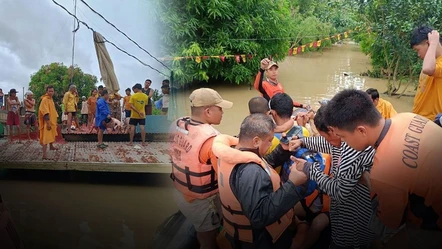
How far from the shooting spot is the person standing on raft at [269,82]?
189 cm

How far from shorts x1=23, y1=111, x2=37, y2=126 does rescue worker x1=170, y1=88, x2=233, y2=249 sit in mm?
507

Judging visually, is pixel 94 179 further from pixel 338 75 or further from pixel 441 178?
pixel 338 75

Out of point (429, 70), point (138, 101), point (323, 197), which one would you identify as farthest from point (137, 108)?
point (429, 70)

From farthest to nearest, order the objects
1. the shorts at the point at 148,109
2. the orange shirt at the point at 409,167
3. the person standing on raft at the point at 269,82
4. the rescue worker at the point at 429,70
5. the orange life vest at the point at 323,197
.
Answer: the person standing on raft at the point at 269,82, the rescue worker at the point at 429,70, the orange life vest at the point at 323,197, the shorts at the point at 148,109, the orange shirt at the point at 409,167

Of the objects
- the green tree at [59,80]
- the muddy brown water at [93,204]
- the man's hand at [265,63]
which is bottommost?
the muddy brown water at [93,204]

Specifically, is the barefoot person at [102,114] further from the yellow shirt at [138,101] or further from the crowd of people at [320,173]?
the crowd of people at [320,173]

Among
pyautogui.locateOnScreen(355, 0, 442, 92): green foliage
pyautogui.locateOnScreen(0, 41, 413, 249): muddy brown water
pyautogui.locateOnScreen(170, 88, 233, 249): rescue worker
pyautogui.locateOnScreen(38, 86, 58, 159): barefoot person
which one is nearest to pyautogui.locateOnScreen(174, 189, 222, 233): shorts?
pyautogui.locateOnScreen(170, 88, 233, 249): rescue worker

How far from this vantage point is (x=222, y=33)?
1333 mm

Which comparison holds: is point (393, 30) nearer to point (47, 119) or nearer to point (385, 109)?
point (385, 109)

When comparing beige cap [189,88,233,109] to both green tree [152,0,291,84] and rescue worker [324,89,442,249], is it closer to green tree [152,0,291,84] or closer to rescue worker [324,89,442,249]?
green tree [152,0,291,84]

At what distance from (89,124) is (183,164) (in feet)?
1.19

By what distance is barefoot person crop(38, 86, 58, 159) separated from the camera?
119 centimetres

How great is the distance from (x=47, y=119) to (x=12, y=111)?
0.44ft

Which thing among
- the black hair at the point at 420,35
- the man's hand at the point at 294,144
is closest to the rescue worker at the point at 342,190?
the man's hand at the point at 294,144
